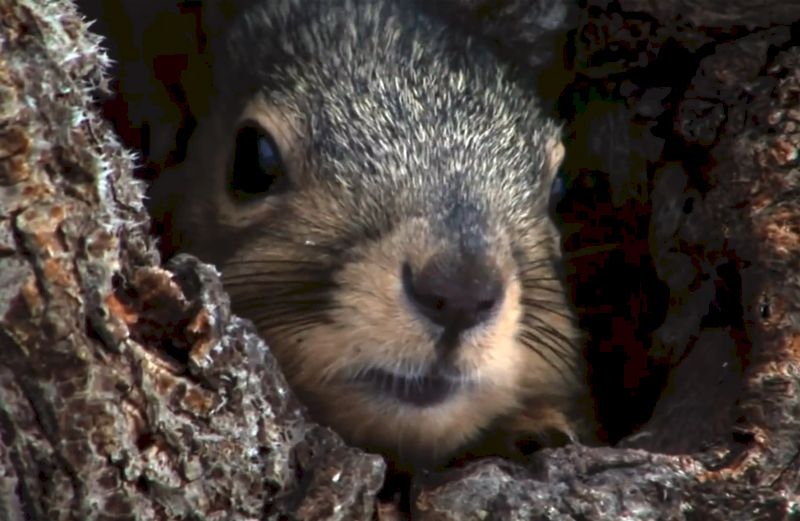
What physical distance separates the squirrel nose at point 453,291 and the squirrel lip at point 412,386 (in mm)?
127

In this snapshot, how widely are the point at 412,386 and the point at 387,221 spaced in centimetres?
24

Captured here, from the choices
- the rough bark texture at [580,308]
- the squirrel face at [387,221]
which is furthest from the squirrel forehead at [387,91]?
the rough bark texture at [580,308]

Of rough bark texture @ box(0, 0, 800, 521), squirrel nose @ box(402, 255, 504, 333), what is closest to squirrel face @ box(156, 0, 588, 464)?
squirrel nose @ box(402, 255, 504, 333)

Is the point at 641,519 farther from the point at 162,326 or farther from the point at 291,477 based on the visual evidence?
the point at 162,326

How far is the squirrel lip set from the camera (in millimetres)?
1846

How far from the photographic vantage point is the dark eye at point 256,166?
6.88 feet

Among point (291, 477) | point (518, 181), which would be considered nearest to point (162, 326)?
point (291, 477)

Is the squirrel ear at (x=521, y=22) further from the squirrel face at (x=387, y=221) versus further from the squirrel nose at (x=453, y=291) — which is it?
the squirrel nose at (x=453, y=291)

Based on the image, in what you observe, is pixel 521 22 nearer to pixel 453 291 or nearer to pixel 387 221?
pixel 387 221

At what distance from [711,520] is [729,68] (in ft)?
2.44

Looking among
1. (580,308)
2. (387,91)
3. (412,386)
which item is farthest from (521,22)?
(412,386)

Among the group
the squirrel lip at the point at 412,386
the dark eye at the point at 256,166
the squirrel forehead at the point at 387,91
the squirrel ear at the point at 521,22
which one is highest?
the squirrel ear at the point at 521,22

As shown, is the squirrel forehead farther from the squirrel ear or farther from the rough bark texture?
the rough bark texture

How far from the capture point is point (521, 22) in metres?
2.45
